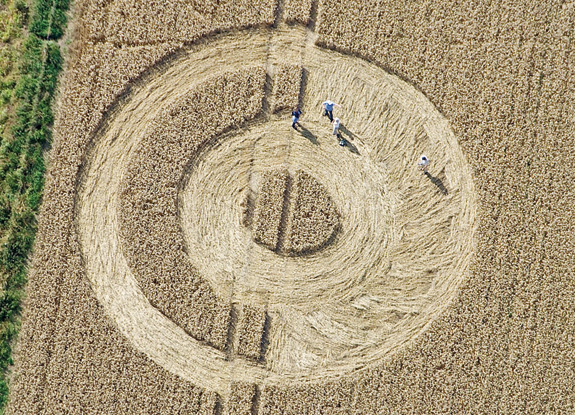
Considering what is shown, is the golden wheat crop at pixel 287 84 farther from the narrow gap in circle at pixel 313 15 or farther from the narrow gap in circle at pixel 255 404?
the narrow gap in circle at pixel 255 404

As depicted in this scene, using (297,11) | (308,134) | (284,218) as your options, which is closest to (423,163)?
(308,134)

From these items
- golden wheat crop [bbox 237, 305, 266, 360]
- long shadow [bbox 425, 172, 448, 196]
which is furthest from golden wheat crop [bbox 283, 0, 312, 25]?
golden wheat crop [bbox 237, 305, 266, 360]

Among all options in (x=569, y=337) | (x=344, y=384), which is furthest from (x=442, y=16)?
(x=344, y=384)

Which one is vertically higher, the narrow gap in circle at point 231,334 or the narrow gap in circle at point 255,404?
the narrow gap in circle at point 231,334

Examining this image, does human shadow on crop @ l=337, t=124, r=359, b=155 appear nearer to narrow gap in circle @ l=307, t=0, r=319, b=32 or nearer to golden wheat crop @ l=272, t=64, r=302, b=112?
golden wheat crop @ l=272, t=64, r=302, b=112

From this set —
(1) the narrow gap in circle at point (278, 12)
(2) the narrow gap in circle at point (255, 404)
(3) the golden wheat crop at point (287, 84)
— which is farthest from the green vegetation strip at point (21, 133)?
(2) the narrow gap in circle at point (255, 404)

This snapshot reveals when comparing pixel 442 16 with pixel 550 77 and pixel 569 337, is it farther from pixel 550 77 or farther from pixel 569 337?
pixel 569 337
